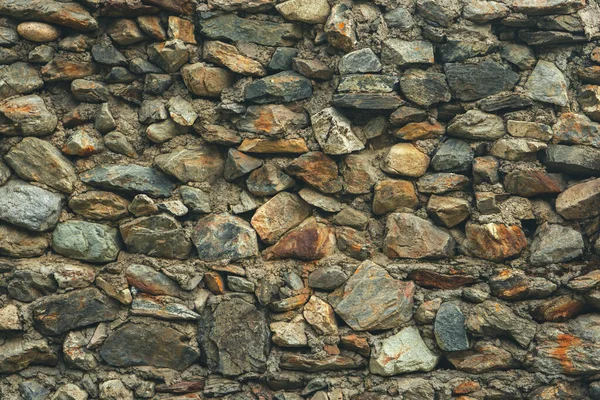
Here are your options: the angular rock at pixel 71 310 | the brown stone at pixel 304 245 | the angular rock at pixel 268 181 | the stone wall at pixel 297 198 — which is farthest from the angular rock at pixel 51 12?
the brown stone at pixel 304 245

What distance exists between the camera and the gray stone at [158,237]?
Answer: 3.79 meters

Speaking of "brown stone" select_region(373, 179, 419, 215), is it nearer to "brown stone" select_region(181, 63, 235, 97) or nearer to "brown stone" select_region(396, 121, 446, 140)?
"brown stone" select_region(396, 121, 446, 140)

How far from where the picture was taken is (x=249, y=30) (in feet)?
12.9

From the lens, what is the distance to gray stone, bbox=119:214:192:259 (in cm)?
379

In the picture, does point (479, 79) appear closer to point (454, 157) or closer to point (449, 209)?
point (454, 157)

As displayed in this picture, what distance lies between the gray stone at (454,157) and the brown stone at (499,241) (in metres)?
0.36

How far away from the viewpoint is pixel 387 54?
12.7 feet

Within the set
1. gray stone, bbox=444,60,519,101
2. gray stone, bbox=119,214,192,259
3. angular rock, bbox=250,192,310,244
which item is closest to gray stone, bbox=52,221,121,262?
gray stone, bbox=119,214,192,259

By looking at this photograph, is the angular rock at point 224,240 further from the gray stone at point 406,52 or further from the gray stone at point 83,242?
the gray stone at point 406,52

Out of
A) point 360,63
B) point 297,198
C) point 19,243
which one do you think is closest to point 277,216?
point 297,198

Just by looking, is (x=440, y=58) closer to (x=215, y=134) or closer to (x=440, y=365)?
(x=215, y=134)

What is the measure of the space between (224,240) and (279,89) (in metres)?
0.94

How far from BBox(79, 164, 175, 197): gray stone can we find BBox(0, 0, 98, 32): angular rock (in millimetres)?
851

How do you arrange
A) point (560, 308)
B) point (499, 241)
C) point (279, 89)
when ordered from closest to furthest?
point (560, 308) < point (499, 241) < point (279, 89)
